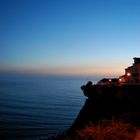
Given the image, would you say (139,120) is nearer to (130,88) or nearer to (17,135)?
(130,88)

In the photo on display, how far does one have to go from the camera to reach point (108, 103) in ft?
147

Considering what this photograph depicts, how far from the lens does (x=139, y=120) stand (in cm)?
3023

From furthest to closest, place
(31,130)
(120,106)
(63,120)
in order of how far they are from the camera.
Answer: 1. (63,120)
2. (31,130)
3. (120,106)

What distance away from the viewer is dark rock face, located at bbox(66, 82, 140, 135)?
4197 centimetres

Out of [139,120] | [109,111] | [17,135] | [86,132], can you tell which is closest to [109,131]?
[86,132]

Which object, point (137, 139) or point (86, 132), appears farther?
point (86, 132)

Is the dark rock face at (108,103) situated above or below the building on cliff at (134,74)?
below

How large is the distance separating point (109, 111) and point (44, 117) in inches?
1592

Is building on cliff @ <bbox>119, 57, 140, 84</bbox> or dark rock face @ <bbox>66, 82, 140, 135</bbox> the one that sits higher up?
building on cliff @ <bbox>119, 57, 140, 84</bbox>

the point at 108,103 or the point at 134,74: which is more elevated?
the point at 134,74

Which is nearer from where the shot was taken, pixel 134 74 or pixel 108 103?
pixel 108 103

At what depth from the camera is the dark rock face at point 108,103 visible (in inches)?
1652

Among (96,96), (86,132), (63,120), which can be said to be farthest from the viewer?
(63,120)

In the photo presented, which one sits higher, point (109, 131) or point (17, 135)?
point (109, 131)
